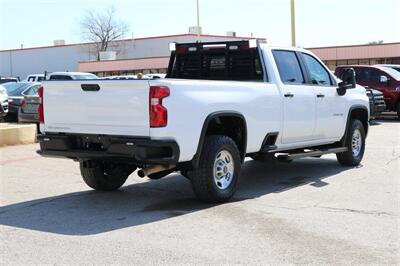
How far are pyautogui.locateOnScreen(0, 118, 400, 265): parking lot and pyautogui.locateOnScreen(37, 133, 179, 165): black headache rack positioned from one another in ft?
2.22

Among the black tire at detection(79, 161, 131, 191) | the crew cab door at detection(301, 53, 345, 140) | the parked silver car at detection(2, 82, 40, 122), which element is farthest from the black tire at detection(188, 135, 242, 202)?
the parked silver car at detection(2, 82, 40, 122)

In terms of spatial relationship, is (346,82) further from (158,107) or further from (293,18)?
(293,18)

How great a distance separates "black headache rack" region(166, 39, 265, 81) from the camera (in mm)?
8508

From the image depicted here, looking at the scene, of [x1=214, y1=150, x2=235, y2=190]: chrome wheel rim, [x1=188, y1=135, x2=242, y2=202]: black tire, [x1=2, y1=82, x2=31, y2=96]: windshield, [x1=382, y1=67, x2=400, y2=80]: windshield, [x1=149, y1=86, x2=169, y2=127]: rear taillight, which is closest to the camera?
[x1=149, y1=86, x2=169, y2=127]: rear taillight

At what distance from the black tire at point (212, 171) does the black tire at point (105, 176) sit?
1.35 meters

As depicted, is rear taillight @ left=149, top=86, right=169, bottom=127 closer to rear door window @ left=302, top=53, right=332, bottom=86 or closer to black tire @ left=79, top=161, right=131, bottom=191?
black tire @ left=79, top=161, right=131, bottom=191

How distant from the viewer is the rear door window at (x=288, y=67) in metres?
8.59

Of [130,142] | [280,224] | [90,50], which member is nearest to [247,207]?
[280,224]

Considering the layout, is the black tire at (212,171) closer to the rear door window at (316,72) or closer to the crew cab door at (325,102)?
the crew cab door at (325,102)

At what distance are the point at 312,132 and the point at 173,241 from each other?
407 cm

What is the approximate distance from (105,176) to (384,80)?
13585 mm

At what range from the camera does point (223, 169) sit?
7.42m

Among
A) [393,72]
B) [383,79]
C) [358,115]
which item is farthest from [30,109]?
[393,72]

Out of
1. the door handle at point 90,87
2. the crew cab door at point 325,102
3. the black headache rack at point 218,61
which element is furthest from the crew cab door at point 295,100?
the door handle at point 90,87
